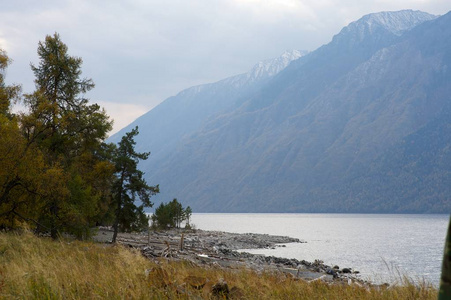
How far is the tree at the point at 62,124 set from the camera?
25.5 m

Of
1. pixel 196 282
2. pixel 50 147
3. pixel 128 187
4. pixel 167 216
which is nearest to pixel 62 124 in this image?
pixel 50 147

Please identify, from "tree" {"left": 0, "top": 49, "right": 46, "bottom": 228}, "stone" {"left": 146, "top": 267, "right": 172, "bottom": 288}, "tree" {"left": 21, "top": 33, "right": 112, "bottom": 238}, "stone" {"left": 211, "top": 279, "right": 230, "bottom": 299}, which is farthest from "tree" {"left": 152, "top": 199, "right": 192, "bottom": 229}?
"stone" {"left": 211, "top": 279, "right": 230, "bottom": 299}

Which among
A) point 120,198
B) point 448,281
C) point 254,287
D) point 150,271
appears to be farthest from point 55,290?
point 120,198

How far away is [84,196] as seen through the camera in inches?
1087

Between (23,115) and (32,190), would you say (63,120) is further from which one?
(32,190)

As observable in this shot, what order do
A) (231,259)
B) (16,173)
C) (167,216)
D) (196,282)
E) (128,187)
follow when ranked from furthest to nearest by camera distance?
(167,216) → (128,187) → (231,259) → (16,173) → (196,282)

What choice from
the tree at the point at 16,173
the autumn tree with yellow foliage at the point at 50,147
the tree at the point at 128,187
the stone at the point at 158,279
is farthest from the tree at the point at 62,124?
the stone at the point at 158,279

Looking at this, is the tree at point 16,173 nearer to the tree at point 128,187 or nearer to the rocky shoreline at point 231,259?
the rocky shoreline at point 231,259

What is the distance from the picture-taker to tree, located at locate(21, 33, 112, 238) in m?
25.5

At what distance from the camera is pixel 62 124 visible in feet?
86.6

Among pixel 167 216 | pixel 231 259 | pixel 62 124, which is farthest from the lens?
pixel 167 216

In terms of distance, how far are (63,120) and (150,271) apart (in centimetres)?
1963

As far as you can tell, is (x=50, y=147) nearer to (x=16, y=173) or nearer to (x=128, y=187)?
(x=16, y=173)

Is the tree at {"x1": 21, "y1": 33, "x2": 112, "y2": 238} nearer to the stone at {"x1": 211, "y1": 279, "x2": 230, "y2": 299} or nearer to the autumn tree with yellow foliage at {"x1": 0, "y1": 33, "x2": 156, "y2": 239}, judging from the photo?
the autumn tree with yellow foliage at {"x1": 0, "y1": 33, "x2": 156, "y2": 239}
